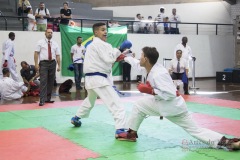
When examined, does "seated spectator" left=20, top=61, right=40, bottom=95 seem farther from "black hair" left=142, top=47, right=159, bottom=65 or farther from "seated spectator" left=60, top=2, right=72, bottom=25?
"black hair" left=142, top=47, right=159, bottom=65

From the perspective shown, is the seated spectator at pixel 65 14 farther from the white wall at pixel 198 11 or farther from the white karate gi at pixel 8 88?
the white wall at pixel 198 11

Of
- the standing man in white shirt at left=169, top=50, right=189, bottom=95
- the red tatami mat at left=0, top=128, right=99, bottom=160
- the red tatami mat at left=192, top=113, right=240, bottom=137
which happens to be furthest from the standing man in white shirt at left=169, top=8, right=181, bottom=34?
the red tatami mat at left=0, top=128, right=99, bottom=160

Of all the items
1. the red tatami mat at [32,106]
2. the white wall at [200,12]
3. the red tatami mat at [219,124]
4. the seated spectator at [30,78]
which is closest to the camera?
the red tatami mat at [219,124]

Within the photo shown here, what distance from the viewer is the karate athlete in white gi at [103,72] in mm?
5586

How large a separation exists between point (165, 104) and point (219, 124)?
2268 mm

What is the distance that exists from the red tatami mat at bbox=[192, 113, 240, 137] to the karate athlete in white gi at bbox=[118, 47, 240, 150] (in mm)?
1196

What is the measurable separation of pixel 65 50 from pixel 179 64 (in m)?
5.67

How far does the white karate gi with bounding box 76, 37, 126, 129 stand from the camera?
559cm

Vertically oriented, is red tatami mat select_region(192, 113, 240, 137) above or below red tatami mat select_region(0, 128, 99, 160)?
below

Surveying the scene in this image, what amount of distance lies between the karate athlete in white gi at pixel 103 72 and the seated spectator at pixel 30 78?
6.09m

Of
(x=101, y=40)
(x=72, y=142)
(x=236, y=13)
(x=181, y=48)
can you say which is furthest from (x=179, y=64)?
(x=236, y=13)

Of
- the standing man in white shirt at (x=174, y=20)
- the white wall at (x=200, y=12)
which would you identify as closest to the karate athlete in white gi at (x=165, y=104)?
the standing man in white shirt at (x=174, y=20)

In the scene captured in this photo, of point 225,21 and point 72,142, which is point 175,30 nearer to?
point 225,21

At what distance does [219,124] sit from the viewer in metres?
6.78
